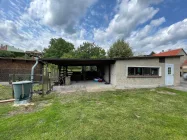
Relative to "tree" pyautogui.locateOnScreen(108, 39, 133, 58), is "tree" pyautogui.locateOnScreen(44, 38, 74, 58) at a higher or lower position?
higher

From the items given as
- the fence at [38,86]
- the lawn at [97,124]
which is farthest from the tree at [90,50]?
the lawn at [97,124]

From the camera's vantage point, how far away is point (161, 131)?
2541mm

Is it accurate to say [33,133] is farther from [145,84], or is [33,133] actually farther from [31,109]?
[145,84]

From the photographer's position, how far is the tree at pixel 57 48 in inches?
1827

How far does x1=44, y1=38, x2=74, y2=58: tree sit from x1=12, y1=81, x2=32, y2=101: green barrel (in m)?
43.2

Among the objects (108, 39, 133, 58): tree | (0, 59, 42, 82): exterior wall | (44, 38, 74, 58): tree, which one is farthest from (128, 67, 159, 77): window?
(44, 38, 74, 58): tree

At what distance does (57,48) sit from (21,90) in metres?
45.9

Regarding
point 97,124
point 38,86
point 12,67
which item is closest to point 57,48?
point 12,67

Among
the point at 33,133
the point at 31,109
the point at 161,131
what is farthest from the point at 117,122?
the point at 31,109

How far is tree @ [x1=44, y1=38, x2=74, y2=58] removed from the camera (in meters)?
46.4

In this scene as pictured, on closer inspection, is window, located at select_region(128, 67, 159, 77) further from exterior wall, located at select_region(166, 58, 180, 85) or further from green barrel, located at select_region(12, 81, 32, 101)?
green barrel, located at select_region(12, 81, 32, 101)

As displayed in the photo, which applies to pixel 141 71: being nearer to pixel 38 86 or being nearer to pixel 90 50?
pixel 38 86

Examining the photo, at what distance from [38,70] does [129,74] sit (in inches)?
406

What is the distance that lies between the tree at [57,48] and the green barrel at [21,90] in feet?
142
